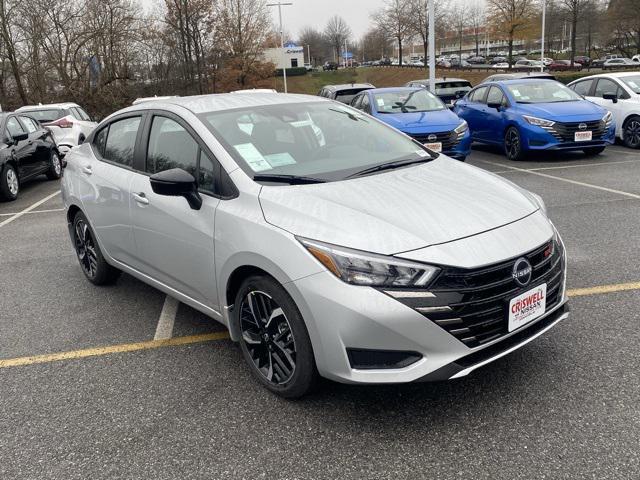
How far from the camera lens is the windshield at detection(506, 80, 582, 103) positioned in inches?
435

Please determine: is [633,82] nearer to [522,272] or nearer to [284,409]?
[522,272]

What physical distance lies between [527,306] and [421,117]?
8101 mm

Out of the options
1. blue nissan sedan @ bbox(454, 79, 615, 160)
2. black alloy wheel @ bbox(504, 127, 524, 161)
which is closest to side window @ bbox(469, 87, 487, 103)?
blue nissan sedan @ bbox(454, 79, 615, 160)

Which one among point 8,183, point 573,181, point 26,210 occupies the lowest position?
point 26,210

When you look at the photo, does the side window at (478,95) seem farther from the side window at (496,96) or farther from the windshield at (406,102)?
the windshield at (406,102)

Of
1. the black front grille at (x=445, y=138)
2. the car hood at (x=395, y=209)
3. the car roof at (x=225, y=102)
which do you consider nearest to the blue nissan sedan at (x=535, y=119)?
the black front grille at (x=445, y=138)

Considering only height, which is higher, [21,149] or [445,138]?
[21,149]

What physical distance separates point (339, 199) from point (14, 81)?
3005cm

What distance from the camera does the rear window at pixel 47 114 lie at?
1448cm

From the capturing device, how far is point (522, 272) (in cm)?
271

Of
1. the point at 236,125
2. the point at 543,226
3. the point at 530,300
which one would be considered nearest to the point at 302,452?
the point at 530,300

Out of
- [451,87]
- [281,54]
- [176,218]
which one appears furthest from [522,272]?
[281,54]

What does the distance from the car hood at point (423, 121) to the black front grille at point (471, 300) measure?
7.55 metres

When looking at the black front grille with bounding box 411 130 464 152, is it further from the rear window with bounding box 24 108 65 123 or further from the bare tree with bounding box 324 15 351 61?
the bare tree with bounding box 324 15 351 61
